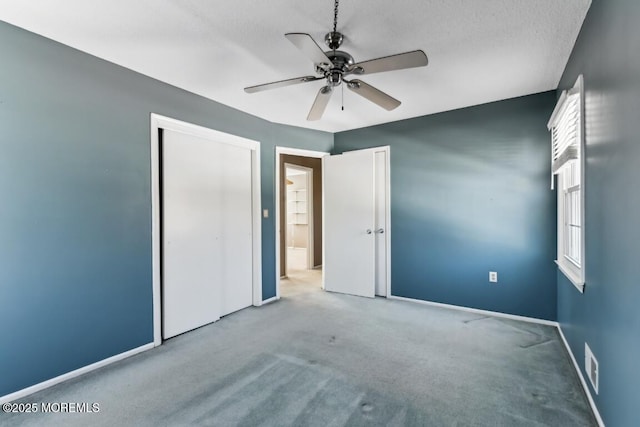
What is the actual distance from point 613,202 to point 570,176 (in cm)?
141

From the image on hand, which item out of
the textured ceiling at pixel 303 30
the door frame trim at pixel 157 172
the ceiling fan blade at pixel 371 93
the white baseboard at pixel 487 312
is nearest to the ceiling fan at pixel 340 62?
the ceiling fan blade at pixel 371 93

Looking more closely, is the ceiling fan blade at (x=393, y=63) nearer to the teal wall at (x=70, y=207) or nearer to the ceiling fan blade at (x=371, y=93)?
the ceiling fan blade at (x=371, y=93)

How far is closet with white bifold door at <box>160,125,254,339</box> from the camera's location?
292 cm

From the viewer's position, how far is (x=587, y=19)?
73.4 inches

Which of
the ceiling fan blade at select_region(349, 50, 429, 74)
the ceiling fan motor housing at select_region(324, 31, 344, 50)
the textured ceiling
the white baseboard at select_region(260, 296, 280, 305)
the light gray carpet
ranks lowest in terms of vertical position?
the light gray carpet

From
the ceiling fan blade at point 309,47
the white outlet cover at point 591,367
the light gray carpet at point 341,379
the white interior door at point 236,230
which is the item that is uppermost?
the ceiling fan blade at point 309,47

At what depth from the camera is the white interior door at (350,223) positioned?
4188mm

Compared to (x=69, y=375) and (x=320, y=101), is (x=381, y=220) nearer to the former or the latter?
(x=320, y=101)

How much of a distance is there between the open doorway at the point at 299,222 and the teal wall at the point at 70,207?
6.02 ft

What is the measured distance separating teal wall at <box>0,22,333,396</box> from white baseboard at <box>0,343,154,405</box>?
0.03 m

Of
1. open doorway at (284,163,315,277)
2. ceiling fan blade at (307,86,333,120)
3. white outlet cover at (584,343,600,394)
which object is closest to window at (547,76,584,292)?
white outlet cover at (584,343,600,394)

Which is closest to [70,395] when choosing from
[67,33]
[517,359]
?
[67,33]

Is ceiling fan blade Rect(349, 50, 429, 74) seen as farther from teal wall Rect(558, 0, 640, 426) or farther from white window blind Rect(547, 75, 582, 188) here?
white window blind Rect(547, 75, 582, 188)

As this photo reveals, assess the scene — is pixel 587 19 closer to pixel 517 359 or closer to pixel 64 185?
pixel 517 359
